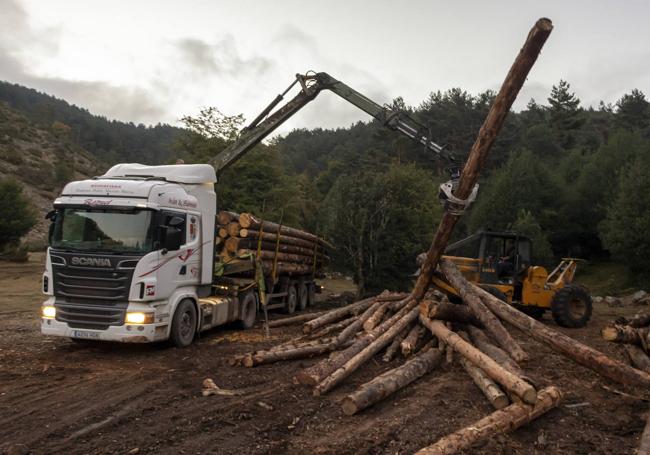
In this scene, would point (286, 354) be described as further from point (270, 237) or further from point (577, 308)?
point (577, 308)

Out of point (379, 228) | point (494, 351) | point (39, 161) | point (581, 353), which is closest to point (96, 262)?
point (494, 351)

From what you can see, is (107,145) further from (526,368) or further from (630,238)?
(526,368)

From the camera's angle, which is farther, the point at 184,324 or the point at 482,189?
the point at 482,189

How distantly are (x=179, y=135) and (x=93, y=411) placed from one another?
24.8m

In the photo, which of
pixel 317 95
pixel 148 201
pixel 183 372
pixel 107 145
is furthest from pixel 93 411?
pixel 107 145

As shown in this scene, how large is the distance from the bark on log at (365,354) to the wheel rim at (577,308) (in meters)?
6.73

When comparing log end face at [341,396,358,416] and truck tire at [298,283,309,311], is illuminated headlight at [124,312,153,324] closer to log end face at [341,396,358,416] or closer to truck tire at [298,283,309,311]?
A: log end face at [341,396,358,416]

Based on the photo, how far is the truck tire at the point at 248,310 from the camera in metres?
13.3

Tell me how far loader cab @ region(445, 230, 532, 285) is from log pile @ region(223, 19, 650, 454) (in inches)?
138

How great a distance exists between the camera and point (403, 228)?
21.9m

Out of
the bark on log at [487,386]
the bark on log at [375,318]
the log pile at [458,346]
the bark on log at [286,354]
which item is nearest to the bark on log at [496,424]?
the log pile at [458,346]

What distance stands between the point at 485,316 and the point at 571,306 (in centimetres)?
706

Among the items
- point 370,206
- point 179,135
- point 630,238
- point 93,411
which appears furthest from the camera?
point 630,238

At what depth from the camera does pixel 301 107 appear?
624 inches
